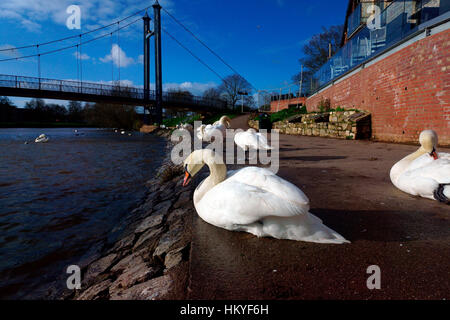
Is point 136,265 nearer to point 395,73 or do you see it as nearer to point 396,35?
point 395,73

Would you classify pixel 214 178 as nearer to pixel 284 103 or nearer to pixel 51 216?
pixel 51 216

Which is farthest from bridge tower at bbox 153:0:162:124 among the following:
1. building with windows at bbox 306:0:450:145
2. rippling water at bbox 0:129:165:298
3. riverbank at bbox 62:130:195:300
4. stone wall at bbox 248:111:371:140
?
riverbank at bbox 62:130:195:300

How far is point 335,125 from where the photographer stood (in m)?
13.7

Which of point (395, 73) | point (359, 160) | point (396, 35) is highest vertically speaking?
point (396, 35)

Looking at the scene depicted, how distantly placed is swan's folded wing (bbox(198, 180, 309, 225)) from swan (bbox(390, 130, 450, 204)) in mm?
2287

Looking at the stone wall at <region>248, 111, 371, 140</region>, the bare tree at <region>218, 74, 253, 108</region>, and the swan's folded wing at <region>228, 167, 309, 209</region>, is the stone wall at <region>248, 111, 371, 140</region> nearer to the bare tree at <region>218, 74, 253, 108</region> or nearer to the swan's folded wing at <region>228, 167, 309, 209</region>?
the swan's folded wing at <region>228, 167, 309, 209</region>

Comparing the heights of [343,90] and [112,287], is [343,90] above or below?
above

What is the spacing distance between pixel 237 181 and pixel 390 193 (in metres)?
2.63

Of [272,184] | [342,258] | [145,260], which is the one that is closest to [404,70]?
[272,184]

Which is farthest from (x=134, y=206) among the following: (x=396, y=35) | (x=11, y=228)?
(x=396, y=35)

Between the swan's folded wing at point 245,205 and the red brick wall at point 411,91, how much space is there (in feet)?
27.9

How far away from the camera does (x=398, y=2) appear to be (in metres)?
10.3

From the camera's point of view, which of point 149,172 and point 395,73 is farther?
point 395,73

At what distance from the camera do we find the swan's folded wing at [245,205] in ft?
6.28
